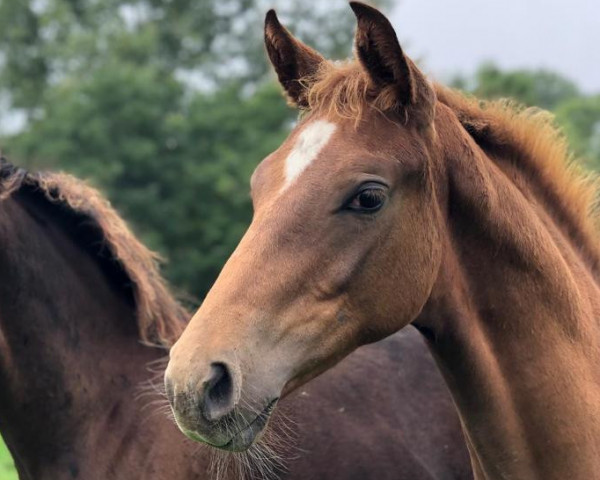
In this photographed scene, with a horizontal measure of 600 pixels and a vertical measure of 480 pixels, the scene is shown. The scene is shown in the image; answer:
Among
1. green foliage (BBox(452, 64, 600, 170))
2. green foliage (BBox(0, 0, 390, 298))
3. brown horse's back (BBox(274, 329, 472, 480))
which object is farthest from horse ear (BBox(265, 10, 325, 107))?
green foliage (BBox(0, 0, 390, 298))

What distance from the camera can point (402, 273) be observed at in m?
2.74

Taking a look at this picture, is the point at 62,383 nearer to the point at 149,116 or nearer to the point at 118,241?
the point at 118,241

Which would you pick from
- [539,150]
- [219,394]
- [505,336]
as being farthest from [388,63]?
[219,394]

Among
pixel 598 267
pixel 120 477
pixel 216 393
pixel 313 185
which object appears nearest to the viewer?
pixel 216 393

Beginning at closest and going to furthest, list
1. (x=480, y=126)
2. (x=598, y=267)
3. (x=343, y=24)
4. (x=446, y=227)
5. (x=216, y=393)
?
(x=216, y=393) < (x=446, y=227) < (x=480, y=126) < (x=598, y=267) < (x=343, y=24)

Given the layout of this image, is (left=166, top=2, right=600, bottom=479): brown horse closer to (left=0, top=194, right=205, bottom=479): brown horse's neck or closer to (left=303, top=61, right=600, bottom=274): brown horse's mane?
(left=303, top=61, right=600, bottom=274): brown horse's mane

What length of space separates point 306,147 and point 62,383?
1.69 m

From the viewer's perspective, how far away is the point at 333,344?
2.70 m

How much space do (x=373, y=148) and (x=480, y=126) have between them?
1.95 ft

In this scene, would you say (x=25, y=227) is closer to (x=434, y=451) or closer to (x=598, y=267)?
(x=434, y=451)

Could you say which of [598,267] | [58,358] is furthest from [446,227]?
[58,358]

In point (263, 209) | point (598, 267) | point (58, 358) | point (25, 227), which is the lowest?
point (58, 358)

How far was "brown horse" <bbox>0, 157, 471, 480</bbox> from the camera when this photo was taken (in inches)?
147

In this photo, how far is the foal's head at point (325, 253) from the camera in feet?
8.06
